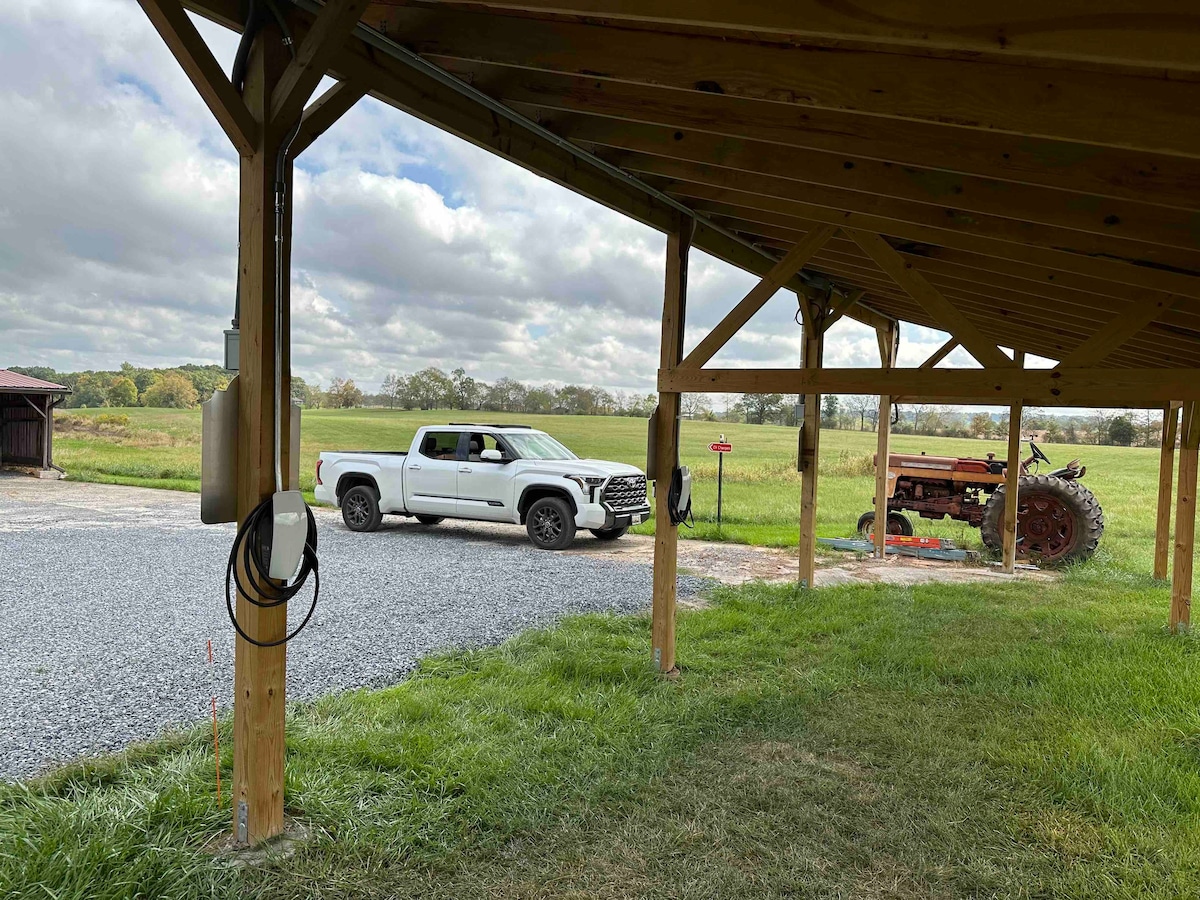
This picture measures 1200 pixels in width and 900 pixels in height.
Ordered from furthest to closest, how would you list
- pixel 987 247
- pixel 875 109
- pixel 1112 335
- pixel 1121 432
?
pixel 1121 432, pixel 987 247, pixel 1112 335, pixel 875 109

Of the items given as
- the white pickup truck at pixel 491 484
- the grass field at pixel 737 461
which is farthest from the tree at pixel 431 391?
the white pickup truck at pixel 491 484

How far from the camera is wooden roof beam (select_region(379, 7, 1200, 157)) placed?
1.78 m

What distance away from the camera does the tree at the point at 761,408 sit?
2522 cm

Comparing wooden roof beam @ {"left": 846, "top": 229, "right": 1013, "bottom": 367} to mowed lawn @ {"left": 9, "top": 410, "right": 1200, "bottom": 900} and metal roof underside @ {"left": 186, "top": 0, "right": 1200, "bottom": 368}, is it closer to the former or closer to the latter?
metal roof underside @ {"left": 186, "top": 0, "right": 1200, "bottom": 368}

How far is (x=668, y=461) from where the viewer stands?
4.71m

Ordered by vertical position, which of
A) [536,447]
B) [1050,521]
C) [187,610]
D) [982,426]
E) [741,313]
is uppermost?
[741,313]

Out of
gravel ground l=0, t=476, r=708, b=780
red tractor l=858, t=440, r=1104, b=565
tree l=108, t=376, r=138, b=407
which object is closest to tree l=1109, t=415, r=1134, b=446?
red tractor l=858, t=440, r=1104, b=565

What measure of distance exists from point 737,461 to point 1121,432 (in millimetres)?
11057

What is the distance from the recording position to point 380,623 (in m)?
5.74

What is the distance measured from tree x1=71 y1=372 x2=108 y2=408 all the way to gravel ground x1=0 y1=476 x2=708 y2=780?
1481cm

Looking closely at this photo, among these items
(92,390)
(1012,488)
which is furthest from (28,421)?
(1012,488)

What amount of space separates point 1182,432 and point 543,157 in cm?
619

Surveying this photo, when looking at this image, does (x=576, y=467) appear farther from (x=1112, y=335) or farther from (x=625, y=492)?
(x=1112, y=335)

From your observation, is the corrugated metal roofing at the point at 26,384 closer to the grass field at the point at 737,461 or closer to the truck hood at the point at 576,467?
the grass field at the point at 737,461
